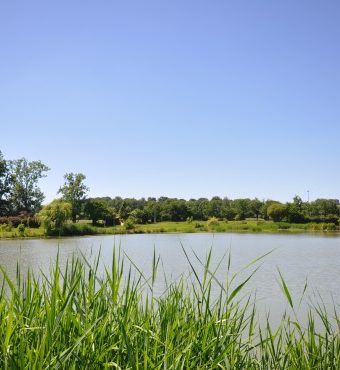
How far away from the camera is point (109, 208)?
203 feet

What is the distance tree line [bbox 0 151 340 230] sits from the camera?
5425 centimetres

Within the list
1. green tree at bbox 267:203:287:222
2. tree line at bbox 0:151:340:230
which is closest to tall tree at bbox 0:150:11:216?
tree line at bbox 0:151:340:230

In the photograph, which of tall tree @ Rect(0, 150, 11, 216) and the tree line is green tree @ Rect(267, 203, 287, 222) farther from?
tall tree @ Rect(0, 150, 11, 216)

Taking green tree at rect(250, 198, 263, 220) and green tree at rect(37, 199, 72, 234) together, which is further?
green tree at rect(250, 198, 263, 220)

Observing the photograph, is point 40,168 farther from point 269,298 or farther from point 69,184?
point 269,298

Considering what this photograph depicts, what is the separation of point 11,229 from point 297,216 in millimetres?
46739

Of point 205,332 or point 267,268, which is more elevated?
point 205,332

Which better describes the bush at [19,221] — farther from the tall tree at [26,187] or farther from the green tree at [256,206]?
the green tree at [256,206]

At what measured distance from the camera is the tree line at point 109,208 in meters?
54.2

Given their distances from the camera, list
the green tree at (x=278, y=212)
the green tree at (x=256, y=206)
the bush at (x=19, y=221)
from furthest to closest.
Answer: the green tree at (x=256, y=206), the green tree at (x=278, y=212), the bush at (x=19, y=221)

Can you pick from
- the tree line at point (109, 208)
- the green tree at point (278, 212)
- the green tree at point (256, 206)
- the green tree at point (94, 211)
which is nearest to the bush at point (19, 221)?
the tree line at point (109, 208)

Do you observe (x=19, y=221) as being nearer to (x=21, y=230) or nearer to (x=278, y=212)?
(x=21, y=230)

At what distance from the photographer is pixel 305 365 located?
121 inches

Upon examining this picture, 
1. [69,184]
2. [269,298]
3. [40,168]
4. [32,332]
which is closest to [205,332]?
[32,332]
